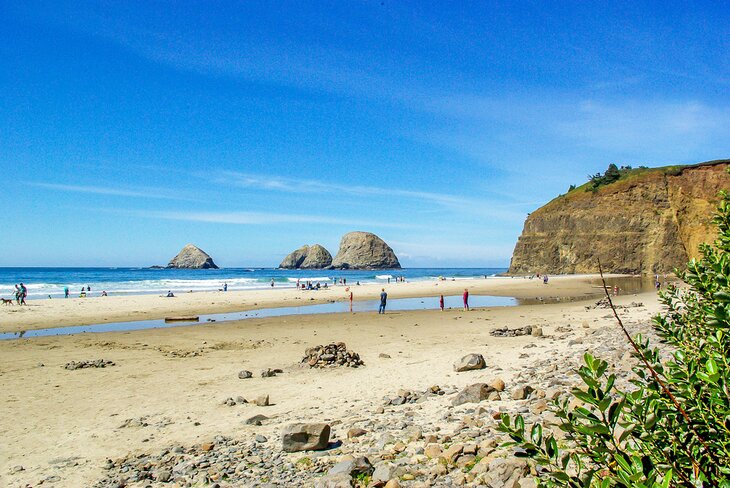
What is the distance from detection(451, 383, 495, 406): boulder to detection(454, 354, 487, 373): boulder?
303 cm

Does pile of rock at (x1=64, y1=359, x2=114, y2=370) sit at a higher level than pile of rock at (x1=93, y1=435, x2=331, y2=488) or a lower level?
lower

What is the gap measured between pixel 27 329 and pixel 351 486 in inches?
1153

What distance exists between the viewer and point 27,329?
2764 cm

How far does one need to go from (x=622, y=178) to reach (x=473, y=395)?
106m

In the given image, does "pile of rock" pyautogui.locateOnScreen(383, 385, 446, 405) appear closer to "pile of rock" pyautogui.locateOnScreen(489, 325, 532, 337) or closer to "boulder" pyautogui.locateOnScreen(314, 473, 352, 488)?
"boulder" pyautogui.locateOnScreen(314, 473, 352, 488)

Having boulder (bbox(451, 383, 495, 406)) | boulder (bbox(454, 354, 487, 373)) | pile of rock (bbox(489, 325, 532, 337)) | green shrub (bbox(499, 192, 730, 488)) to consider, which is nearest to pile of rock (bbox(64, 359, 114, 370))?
boulder (bbox(454, 354, 487, 373))

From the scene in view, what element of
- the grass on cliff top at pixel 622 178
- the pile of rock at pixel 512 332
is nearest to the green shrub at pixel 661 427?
the pile of rock at pixel 512 332

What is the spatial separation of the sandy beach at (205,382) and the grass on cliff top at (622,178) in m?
78.1

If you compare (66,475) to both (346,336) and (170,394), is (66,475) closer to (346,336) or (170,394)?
(170,394)

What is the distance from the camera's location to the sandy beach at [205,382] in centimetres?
872

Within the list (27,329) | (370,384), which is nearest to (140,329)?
(27,329)

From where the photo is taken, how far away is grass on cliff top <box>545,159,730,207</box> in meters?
87.2

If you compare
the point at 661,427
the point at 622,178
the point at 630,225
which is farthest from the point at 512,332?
the point at 622,178

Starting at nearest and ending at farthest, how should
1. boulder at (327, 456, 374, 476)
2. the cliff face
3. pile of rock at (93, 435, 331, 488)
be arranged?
boulder at (327, 456, 374, 476) → pile of rock at (93, 435, 331, 488) → the cliff face
